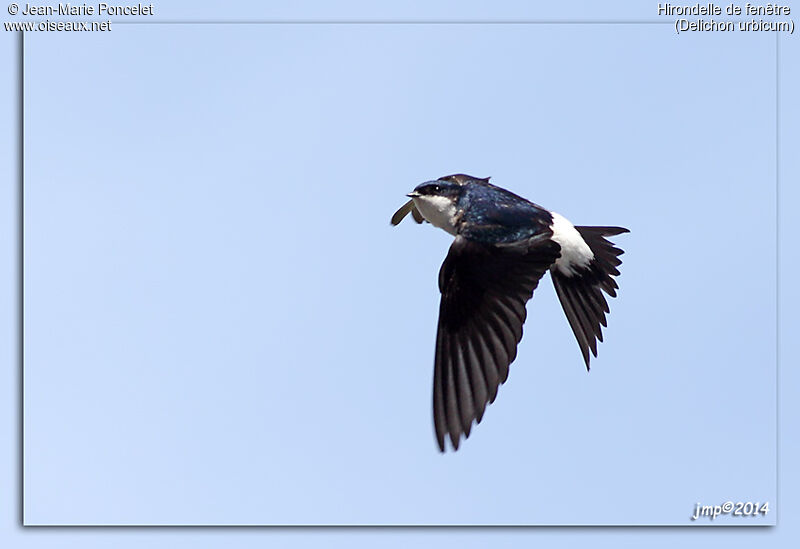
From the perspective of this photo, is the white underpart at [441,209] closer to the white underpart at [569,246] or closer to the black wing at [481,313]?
the black wing at [481,313]

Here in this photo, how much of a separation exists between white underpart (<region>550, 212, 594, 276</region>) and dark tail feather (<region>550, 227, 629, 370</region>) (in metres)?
0.04

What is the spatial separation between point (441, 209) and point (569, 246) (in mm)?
630

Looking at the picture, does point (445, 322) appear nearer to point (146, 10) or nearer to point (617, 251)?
point (617, 251)

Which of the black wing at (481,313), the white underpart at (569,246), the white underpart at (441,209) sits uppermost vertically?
the white underpart at (441,209)

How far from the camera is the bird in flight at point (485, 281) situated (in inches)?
229

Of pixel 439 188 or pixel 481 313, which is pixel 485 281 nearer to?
pixel 481 313

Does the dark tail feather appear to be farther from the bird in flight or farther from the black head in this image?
the black head

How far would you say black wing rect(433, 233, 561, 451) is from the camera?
582 centimetres

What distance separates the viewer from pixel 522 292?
5895 millimetres

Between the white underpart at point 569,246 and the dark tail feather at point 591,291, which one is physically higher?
the white underpart at point 569,246

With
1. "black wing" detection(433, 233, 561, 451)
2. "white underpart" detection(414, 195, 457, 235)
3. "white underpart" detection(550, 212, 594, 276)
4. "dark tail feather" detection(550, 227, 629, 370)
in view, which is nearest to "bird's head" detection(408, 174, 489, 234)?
"white underpart" detection(414, 195, 457, 235)

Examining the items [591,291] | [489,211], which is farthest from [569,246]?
[489,211]

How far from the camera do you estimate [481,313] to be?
234 inches

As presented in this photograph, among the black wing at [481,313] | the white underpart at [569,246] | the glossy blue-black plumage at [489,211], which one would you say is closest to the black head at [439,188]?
the glossy blue-black plumage at [489,211]
